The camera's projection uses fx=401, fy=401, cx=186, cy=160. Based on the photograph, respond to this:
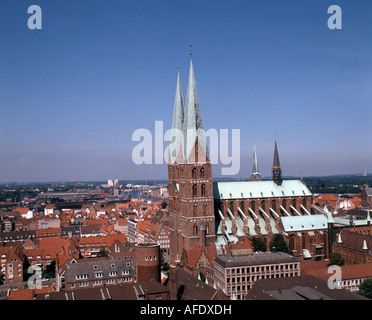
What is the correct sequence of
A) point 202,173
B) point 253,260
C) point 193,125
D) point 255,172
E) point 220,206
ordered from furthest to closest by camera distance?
1. point 255,172
2. point 220,206
3. point 202,173
4. point 193,125
5. point 253,260

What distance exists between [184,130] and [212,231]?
1737 centimetres

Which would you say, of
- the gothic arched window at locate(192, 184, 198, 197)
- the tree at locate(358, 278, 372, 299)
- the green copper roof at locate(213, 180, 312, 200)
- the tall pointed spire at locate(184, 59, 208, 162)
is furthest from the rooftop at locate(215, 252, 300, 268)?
the green copper roof at locate(213, 180, 312, 200)

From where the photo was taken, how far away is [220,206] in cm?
7375

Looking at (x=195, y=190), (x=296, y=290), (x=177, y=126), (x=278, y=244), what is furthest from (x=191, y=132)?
(x=296, y=290)

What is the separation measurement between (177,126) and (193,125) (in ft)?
17.4

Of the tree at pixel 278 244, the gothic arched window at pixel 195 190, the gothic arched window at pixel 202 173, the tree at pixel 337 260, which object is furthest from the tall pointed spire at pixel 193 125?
the tree at pixel 337 260

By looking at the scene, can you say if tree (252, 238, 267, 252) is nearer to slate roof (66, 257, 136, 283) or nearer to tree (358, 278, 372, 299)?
tree (358, 278, 372, 299)

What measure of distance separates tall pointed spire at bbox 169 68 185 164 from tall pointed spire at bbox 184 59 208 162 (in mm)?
2708

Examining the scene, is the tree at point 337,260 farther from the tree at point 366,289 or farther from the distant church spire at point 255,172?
the distant church spire at point 255,172

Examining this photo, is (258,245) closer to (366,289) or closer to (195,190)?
(195,190)

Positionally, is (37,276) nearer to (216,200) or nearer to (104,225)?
(216,200)

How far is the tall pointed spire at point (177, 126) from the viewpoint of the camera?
68625 mm

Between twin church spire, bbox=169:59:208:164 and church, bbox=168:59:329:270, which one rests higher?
twin church spire, bbox=169:59:208:164

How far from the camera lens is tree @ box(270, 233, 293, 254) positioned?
219 ft
